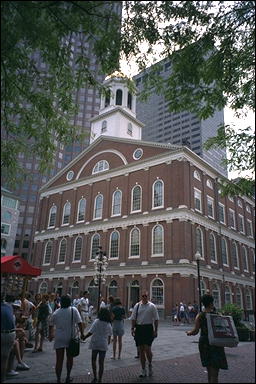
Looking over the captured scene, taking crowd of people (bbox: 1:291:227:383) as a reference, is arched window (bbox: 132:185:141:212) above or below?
above

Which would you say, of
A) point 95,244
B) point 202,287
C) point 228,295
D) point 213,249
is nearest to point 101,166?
point 95,244

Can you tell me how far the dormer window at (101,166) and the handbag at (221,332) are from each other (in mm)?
33056

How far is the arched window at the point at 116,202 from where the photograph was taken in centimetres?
3553

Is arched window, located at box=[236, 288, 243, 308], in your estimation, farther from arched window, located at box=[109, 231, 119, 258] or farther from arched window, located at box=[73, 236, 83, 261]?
arched window, located at box=[73, 236, 83, 261]

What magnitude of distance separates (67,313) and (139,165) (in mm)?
28554

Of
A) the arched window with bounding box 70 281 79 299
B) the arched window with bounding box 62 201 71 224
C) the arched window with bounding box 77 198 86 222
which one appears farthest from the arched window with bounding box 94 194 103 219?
the arched window with bounding box 70 281 79 299

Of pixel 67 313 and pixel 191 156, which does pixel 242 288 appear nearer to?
pixel 191 156

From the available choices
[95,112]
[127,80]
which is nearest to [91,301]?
[127,80]

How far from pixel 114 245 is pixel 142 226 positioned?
3961 millimetres

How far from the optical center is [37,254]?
137ft

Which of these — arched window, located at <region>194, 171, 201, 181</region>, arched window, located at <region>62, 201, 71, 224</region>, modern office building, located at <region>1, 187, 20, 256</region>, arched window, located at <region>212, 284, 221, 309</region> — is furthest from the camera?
modern office building, located at <region>1, 187, 20, 256</region>

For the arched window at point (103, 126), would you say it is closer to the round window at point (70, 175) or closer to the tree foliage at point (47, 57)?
the round window at point (70, 175)

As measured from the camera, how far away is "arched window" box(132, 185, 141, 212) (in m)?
33.9

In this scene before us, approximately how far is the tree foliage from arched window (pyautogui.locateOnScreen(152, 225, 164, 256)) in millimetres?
20906
